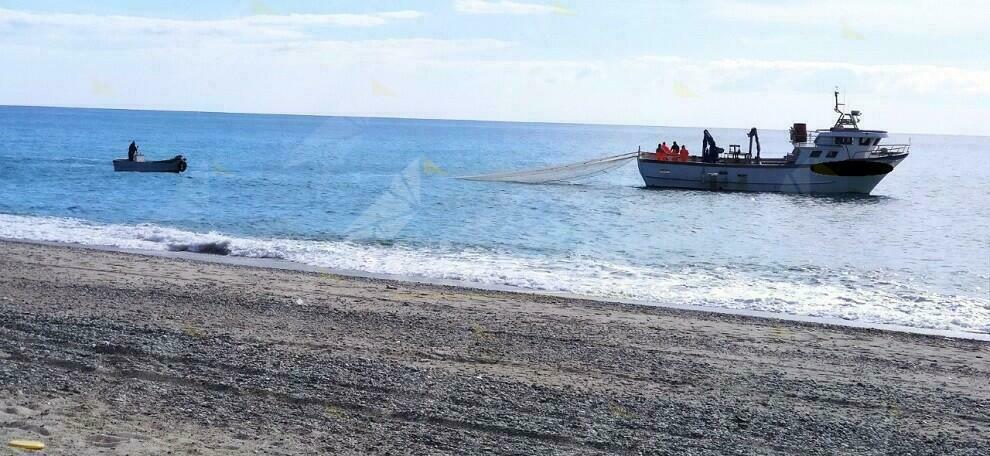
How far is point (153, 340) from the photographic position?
34.3 feet

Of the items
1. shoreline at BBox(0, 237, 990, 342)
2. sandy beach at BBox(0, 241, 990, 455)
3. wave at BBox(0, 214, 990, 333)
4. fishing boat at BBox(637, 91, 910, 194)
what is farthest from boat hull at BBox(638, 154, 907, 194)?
sandy beach at BBox(0, 241, 990, 455)

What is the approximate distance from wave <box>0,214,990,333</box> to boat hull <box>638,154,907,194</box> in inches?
973

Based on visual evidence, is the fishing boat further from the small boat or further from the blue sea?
the small boat

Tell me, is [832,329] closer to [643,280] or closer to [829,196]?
[643,280]

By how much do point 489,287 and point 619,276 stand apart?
3.55 metres

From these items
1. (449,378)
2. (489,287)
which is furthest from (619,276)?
(449,378)

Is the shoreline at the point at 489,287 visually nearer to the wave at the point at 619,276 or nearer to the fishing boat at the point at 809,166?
the wave at the point at 619,276

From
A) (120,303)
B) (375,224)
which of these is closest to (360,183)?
(375,224)

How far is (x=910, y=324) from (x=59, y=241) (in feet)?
59.0

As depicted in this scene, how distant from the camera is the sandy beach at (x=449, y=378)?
7672 mm

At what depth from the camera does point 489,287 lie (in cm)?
1761

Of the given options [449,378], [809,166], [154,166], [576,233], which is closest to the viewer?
[449,378]

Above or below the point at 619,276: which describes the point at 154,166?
above

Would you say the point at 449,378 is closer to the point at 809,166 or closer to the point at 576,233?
the point at 576,233
